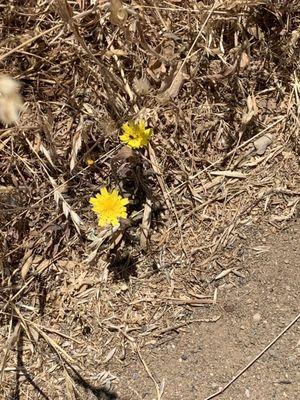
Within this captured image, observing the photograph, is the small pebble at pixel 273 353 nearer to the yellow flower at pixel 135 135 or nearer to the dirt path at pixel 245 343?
the dirt path at pixel 245 343

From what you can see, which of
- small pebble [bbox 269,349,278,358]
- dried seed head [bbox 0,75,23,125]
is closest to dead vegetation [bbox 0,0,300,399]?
small pebble [bbox 269,349,278,358]

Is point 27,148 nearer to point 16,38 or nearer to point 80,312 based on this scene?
point 16,38

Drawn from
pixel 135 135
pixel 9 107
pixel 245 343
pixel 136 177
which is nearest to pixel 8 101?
pixel 9 107

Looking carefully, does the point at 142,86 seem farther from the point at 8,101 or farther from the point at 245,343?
the point at 245,343

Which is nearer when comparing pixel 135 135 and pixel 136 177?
pixel 135 135

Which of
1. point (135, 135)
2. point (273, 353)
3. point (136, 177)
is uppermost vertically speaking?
point (135, 135)

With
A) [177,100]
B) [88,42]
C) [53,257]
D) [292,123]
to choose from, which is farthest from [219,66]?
[53,257]

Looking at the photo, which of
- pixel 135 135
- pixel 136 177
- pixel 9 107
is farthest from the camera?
pixel 136 177

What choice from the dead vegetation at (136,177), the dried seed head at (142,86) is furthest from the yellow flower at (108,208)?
the dried seed head at (142,86)
